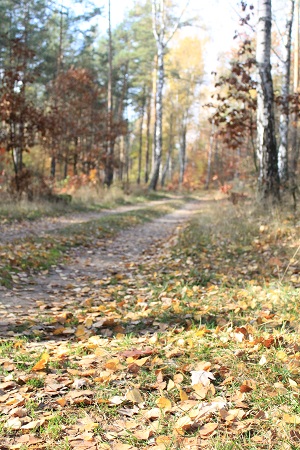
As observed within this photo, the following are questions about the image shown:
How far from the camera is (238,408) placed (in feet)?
7.38

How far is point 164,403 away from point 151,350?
723mm

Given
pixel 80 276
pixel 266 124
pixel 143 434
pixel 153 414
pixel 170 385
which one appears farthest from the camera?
pixel 266 124

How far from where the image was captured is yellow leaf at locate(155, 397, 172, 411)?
90.0 inches

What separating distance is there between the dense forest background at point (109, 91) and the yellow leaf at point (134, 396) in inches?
299

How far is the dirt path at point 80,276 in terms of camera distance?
4344 mm

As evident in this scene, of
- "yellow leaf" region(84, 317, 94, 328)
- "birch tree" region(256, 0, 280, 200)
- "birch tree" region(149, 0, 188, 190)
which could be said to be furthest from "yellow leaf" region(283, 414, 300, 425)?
"birch tree" region(149, 0, 188, 190)

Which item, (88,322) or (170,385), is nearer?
(170,385)

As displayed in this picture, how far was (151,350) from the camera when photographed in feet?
9.91

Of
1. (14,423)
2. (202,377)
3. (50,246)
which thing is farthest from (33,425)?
(50,246)

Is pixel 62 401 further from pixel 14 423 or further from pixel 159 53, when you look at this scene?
pixel 159 53

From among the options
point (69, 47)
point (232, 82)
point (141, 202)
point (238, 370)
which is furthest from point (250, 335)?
point (69, 47)

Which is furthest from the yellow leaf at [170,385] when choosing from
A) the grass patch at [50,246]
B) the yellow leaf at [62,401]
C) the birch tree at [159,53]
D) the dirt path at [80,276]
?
the birch tree at [159,53]

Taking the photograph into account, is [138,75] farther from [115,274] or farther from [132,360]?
[132,360]

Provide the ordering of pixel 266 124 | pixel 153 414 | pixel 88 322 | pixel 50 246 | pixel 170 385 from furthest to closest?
pixel 266 124
pixel 50 246
pixel 88 322
pixel 170 385
pixel 153 414
